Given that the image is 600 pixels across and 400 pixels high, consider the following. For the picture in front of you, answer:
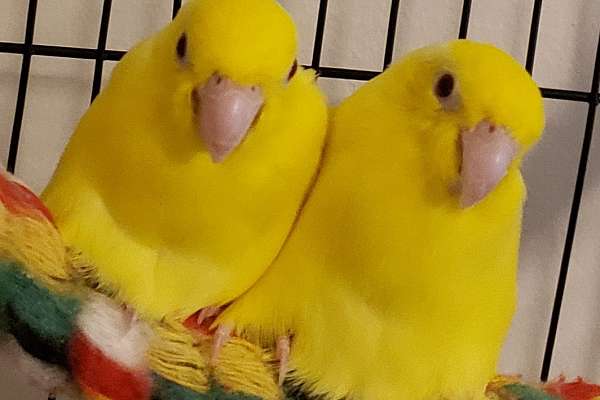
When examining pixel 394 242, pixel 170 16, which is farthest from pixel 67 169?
pixel 170 16

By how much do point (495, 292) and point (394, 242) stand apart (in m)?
0.08

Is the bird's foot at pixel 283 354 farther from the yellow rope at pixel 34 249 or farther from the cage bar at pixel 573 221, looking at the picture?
the cage bar at pixel 573 221

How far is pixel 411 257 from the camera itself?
1.84 feet

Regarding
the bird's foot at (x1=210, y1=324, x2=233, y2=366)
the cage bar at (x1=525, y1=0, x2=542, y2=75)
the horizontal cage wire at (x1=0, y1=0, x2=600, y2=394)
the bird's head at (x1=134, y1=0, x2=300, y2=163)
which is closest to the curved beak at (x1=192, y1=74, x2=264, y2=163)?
the bird's head at (x1=134, y1=0, x2=300, y2=163)

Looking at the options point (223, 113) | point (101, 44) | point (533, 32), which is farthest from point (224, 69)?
point (533, 32)

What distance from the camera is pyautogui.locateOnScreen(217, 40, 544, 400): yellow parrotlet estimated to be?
56cm

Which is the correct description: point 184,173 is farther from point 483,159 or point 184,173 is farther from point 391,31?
point 391,31

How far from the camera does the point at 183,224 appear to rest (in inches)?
22.0

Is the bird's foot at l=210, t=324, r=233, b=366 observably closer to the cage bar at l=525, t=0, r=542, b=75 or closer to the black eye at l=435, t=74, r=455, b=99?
the black eye at l=435, t=74, r=455, b=99

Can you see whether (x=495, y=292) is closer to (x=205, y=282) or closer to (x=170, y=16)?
(x=205, y=282)

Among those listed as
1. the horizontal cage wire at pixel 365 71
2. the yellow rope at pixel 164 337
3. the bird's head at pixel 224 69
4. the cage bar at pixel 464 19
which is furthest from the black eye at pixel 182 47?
the cage bar at pixel 464 19

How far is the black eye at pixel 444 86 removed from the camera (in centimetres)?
57

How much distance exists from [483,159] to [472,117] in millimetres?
29

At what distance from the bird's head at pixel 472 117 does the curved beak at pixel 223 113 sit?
0.11m
